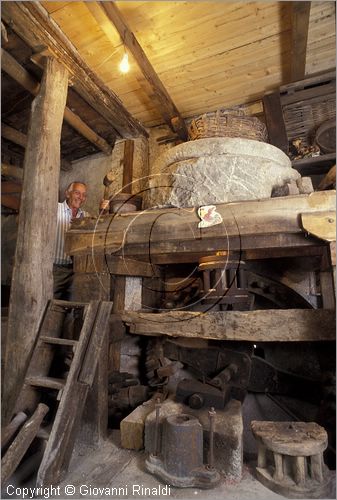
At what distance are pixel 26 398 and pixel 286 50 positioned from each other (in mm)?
3889

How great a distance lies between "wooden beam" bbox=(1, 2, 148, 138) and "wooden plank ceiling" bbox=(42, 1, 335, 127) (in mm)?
102

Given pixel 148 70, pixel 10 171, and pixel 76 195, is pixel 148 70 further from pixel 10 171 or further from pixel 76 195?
pixel 10 171

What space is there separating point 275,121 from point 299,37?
0.81 m

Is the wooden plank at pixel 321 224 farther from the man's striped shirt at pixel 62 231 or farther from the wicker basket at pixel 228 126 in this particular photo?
the man's striped shirt at pixel 62 231

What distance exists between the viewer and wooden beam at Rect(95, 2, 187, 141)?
2332 millimetres

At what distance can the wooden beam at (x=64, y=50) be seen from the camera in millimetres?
2293

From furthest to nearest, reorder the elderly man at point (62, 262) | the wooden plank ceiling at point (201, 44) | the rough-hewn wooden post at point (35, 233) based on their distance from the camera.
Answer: the elderly man at point (62, 262), the wooden plank ceiling at point (201, 44), the rough-hewn wooden post at point (35, 233)

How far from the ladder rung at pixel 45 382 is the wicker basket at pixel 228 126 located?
245cm

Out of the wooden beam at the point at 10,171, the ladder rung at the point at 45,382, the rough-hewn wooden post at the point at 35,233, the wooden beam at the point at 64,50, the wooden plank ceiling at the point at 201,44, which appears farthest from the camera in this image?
the wooden beam at the point at 10,171

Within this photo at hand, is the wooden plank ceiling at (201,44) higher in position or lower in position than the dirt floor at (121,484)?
higher

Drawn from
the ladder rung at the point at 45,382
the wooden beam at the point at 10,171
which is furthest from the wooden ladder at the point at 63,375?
the wooden beam at the point at 10,171

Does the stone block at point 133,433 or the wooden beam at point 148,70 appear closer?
the stone block at point 133,433

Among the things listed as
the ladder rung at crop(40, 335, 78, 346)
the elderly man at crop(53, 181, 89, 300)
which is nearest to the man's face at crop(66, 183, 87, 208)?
the elderly man at crop(53, 181, 89, 300)

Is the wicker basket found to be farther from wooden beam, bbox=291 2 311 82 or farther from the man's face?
the man's face
